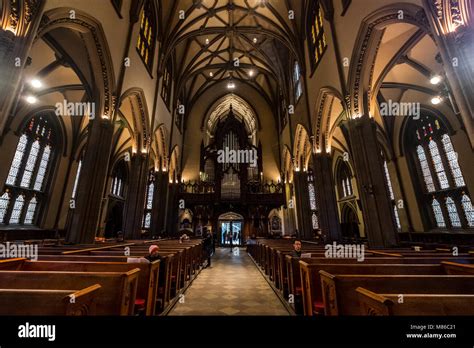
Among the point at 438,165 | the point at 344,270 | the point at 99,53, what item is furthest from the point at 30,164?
the point at 438,165

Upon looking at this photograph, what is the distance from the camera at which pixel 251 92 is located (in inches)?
901

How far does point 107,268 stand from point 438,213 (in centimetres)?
1717

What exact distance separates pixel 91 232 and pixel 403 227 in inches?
694

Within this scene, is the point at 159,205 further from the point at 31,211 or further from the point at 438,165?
the point at 438,165

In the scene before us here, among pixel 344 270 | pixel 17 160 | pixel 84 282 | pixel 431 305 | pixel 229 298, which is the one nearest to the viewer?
pixel 431 305

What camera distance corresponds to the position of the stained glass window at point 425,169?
1322 cm

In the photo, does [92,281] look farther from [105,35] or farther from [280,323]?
[105,35]

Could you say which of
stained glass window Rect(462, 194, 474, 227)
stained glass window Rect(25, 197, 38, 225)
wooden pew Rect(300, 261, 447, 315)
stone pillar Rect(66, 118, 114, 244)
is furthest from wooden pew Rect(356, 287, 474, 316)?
stained glass window Rect(25, 197, 38, 225)

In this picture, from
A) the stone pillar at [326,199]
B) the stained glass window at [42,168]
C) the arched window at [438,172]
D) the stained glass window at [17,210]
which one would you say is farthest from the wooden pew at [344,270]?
the stained glass window at [42,168]

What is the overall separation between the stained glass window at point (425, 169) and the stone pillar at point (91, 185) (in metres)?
17.4

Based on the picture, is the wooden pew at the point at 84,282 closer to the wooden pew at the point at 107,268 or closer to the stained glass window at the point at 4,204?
the wooden pew at the point at 107,268

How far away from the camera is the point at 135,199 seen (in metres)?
10.8

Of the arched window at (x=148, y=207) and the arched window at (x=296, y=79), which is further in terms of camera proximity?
the arched window at (x=148, y=207)

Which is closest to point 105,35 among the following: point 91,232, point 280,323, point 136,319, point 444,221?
point 91,232
